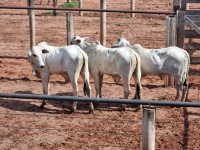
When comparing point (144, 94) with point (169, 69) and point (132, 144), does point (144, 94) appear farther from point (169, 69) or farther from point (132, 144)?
point (132, 144)

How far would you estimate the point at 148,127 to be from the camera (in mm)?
4660

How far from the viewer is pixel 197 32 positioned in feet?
36.4

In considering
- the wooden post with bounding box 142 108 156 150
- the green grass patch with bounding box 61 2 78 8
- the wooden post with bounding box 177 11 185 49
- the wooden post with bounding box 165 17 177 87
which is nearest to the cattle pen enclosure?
the wooden post with bounding box 165 17 177 87

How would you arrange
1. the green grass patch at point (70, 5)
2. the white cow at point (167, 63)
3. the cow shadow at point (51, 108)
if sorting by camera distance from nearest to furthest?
1. the cow shadow at point (51, 108)
2. the white cow at point (167, 63)
3. the green grass patch at point (70, 5)

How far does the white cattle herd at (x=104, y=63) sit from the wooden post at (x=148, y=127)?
14.4 ft

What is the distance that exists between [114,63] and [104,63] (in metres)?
0.22

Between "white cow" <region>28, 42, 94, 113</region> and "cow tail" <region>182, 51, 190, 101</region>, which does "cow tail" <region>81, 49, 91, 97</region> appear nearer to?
"white cow" <region>28, 42, 94, 113</region>

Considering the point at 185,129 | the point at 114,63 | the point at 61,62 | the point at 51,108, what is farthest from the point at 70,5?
the point at 185,129

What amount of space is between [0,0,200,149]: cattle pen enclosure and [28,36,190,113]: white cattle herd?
44 cm

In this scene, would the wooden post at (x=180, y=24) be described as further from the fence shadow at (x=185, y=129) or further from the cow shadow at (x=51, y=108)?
the cow shadow at (x=51, y=108)

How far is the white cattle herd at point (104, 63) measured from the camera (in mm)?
9188

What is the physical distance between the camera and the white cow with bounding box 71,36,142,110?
9.09m

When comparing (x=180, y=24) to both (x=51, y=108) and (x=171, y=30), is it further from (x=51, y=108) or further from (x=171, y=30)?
(x=51, y=108)

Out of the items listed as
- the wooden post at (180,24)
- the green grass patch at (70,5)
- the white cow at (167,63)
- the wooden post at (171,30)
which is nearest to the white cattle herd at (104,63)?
the white cow at (167,63)
